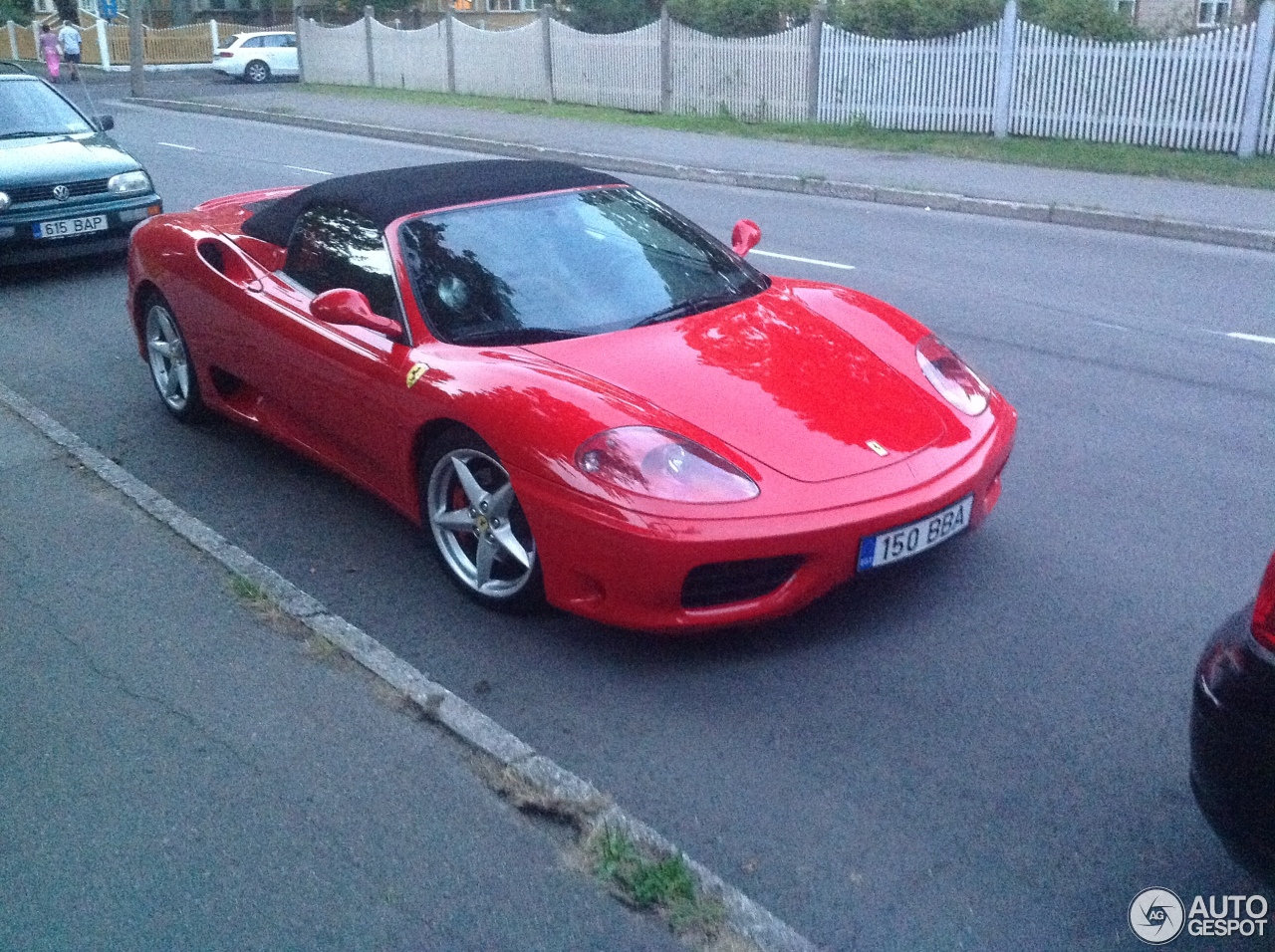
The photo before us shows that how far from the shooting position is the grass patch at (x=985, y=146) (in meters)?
14.2

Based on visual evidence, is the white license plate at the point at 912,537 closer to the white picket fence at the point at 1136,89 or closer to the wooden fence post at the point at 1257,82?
the wooden fence post at the point at 1257,82

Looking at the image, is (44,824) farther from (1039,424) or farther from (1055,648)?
(1039,424)

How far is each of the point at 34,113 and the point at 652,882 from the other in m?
10.6

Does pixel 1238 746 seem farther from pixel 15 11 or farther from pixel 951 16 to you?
pixel 15 11

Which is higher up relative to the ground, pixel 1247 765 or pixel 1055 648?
pixel 1247 765

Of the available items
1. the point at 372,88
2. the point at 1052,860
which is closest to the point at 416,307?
the point at 1052,860

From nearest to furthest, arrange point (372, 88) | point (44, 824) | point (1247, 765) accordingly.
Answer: point (1247, 765) → point (44, 824) → point (372, 88)

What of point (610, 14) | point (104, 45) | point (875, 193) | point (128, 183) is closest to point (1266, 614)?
point (128, 183)

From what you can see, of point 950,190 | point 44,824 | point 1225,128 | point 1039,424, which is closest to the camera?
point 44,824

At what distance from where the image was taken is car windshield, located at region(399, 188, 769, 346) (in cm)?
439

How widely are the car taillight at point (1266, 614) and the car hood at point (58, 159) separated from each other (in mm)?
9658

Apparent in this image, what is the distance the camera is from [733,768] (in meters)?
3.31

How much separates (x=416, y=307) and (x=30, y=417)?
3025 millimetres

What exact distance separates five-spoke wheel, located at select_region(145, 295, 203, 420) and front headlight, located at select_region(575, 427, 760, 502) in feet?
10.2
